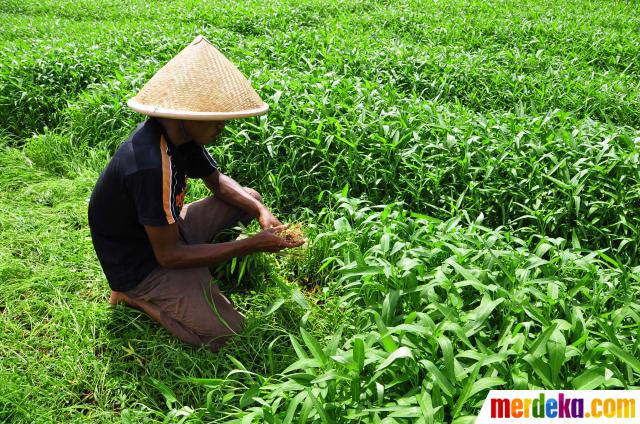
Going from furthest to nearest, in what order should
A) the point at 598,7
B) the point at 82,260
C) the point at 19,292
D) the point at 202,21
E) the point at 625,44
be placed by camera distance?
1. the point at 598,7
2. the point at 202,21
3. the point at 625,44
4. the point at 82,260
5. the point at 19,292

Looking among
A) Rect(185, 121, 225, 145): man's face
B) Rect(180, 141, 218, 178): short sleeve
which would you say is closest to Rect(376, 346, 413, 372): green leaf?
Rect(185, 121, 225, 145): man's face

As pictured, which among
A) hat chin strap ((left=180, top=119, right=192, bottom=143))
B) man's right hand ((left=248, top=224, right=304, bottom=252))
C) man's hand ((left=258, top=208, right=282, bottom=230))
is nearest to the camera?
hat chin strap ((left=180, top=119, right=192, bottom=143))

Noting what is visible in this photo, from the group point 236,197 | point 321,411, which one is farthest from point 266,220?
point 321,411

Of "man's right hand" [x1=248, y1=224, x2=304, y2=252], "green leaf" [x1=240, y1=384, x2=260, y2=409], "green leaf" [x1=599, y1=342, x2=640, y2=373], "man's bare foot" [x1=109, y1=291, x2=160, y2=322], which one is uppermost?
"man's right hand" [x1=248, y1=224, x2=304, y2=252]

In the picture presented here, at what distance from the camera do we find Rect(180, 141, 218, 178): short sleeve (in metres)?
2.39

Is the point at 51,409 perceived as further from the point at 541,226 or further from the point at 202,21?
the point at 202,21

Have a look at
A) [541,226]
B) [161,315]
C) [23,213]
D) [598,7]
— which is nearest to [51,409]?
[161,315]

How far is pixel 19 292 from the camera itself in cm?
259

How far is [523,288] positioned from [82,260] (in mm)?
2178

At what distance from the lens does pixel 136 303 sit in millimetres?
2363

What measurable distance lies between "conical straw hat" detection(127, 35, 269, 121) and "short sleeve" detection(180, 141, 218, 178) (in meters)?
0.41

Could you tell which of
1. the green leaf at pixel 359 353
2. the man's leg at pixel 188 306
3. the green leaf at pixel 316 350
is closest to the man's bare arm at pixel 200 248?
the man's leg at pixel 188 306

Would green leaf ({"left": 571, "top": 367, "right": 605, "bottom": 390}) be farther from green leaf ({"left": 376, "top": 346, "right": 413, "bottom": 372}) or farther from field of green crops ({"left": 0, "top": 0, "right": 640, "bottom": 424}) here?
green leaf ({"left": 376, "top": 346, "right": 413, "bottom": 372})

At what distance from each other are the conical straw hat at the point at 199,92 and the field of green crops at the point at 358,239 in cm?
77
